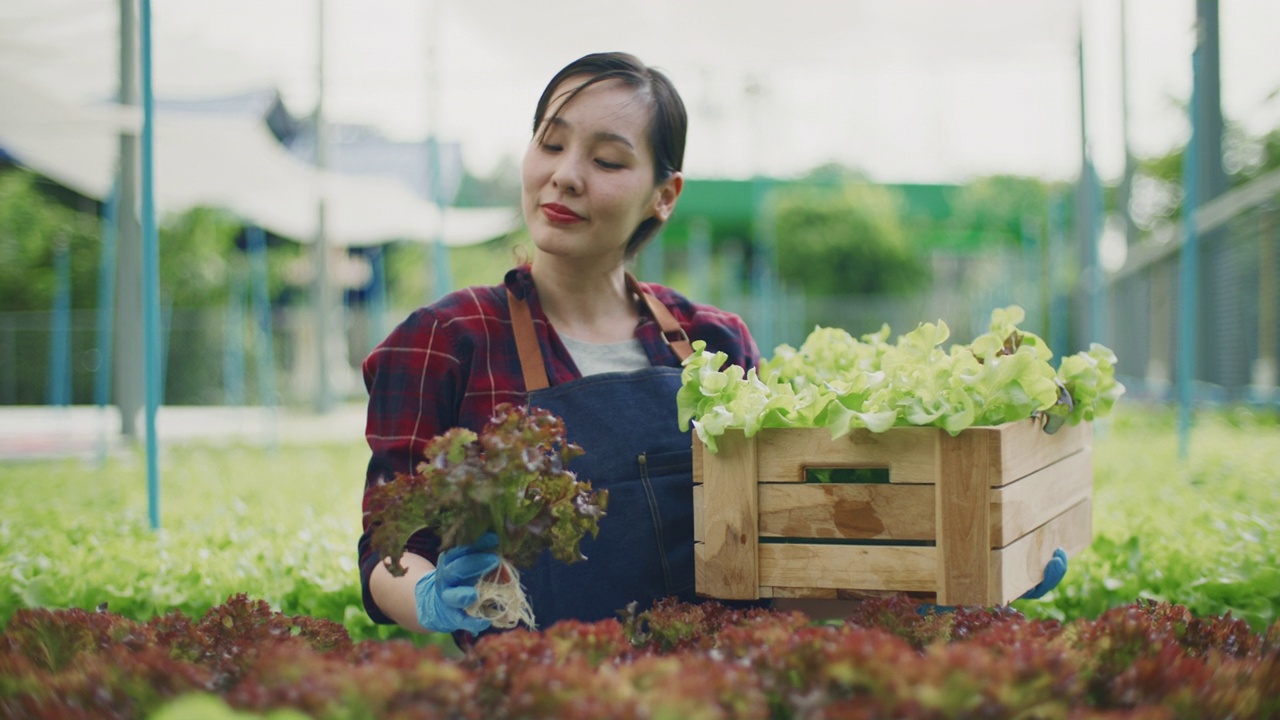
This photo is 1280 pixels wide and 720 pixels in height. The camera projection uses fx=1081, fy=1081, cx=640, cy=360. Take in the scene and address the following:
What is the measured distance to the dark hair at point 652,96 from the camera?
239 centimetres

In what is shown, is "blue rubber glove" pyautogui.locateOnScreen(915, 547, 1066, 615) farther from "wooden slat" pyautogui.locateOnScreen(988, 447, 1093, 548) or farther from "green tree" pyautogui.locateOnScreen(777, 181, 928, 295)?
"green tree" pyautogui.locateOnScreen(777, 181, 928, 295)

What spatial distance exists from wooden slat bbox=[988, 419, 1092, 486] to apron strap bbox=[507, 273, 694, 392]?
81cm

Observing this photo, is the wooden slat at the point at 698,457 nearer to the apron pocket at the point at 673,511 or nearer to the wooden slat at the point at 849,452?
the wooden slat at the point at 849,452

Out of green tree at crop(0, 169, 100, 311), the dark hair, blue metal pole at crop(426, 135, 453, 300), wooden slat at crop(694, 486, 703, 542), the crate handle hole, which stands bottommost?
wooden slat at crop(694, 486, 703, 542)

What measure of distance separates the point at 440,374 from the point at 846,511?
2.86 feet

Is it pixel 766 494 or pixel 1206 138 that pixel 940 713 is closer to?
pixel 766 494

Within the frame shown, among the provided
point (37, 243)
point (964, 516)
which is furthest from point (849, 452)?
point (37, 243)

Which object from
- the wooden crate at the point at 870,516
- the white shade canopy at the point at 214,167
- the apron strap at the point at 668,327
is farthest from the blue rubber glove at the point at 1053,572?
the white shade canopy at the point at 214,167

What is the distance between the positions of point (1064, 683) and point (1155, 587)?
164cm

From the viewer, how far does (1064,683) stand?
1.26m

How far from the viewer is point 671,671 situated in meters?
1.26

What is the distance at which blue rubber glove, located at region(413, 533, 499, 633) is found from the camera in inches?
65.6

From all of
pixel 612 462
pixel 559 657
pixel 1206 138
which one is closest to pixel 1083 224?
pixel 1206 138

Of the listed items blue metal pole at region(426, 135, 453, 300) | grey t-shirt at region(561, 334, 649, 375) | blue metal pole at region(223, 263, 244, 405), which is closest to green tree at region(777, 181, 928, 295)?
blue metal pole at region(223, 263, 244, 405)
